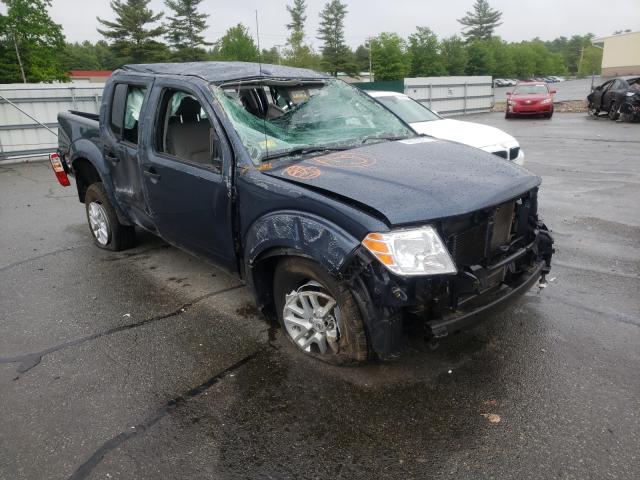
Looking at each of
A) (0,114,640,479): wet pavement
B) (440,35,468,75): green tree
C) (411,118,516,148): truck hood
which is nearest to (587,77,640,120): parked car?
(411,118,516,148): truck hood

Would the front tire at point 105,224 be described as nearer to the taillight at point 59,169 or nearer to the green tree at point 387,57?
the taillight at point 59,169

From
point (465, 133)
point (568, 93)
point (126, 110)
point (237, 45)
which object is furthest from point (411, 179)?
Result: point (237, 45)

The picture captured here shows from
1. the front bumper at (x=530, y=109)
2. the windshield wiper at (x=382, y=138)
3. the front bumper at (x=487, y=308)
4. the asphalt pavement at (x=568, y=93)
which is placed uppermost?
the windshield wiper at (x=382, y=138)

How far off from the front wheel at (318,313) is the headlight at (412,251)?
1.15 ft

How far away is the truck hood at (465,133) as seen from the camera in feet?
23.2

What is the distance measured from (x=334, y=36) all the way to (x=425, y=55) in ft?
49.0

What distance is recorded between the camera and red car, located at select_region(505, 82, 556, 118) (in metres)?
20.0

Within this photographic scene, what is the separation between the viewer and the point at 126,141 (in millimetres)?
4559

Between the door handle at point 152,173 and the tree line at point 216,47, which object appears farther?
the tree line at point 216,47

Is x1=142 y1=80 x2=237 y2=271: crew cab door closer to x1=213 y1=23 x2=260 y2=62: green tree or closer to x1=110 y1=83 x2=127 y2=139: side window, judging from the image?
x1=110 y1=83 x2=127 y2=139: side window

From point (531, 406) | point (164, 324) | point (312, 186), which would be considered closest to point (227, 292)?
point (164, 324)

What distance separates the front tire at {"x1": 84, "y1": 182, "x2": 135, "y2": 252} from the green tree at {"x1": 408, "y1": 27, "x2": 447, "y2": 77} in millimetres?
79470

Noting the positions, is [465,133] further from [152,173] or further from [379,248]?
[379,248]

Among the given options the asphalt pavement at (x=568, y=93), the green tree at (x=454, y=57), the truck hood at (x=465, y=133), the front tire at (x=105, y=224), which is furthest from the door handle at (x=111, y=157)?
the green tree at (x=454, y=57)
